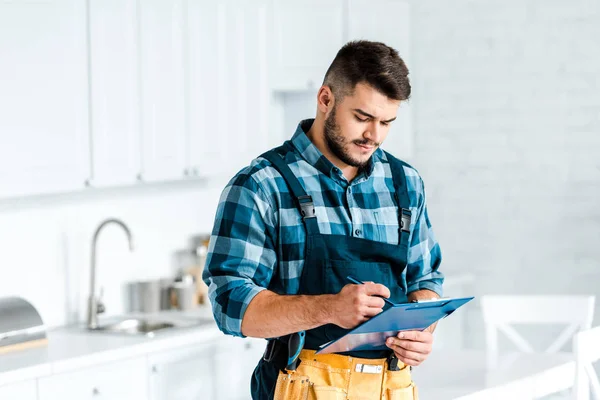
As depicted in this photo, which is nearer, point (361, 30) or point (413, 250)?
point (413, 250)

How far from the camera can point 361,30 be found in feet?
15.9

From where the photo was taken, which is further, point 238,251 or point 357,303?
point 238,251

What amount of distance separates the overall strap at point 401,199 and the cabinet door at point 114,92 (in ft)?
5.43

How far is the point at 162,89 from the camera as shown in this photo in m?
3.93

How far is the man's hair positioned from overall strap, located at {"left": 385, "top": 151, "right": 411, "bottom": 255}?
0.21m

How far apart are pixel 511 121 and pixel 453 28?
1.94 ft

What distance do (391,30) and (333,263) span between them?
3.15 m

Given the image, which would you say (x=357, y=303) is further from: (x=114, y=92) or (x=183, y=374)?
(x=114, y=92)

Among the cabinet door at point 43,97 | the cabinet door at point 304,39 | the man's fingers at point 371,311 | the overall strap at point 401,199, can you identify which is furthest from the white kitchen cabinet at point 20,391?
the cabinet door at point 304,39

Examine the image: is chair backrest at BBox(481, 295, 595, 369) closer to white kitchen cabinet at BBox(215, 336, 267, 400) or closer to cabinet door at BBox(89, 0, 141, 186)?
white kitchen cabinet at BBox(215, 336, 267, 400)

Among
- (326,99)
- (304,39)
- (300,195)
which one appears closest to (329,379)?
(300,195)

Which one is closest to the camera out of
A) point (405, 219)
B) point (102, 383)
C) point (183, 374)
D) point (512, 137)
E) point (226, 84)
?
point (405, 219)

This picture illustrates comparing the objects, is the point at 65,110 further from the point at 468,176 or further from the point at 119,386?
the point at 468,176

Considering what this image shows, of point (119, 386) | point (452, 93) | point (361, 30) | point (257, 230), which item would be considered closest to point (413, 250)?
point (257, 230)
